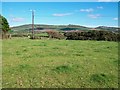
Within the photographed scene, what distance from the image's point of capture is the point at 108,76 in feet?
39.2

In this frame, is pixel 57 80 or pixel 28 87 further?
pixel 57 80

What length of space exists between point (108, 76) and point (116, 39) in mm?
37359

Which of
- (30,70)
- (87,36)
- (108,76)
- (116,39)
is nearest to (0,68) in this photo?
(30,70)

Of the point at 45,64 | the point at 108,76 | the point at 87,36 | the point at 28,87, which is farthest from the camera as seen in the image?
the point at 87,36

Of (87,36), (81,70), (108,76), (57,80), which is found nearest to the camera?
(57,80)

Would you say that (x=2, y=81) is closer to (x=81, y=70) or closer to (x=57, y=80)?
(x=57, y=80)

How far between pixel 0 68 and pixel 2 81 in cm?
222

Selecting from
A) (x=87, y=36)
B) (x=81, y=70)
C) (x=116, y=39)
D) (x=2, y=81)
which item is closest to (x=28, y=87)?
(x=2, y=81)

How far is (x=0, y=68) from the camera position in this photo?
1282cm

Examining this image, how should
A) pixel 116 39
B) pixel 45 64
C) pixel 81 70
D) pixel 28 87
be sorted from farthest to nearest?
pixel 116 39 → pixel 45 64 → pixel 81 70 → pixel 28 87

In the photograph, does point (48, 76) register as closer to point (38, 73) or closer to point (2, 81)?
point (38, 73)

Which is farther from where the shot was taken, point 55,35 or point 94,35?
point 55,35

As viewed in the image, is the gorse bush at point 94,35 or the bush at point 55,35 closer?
the gorse bush at point 94,35

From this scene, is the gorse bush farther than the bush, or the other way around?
the bush
